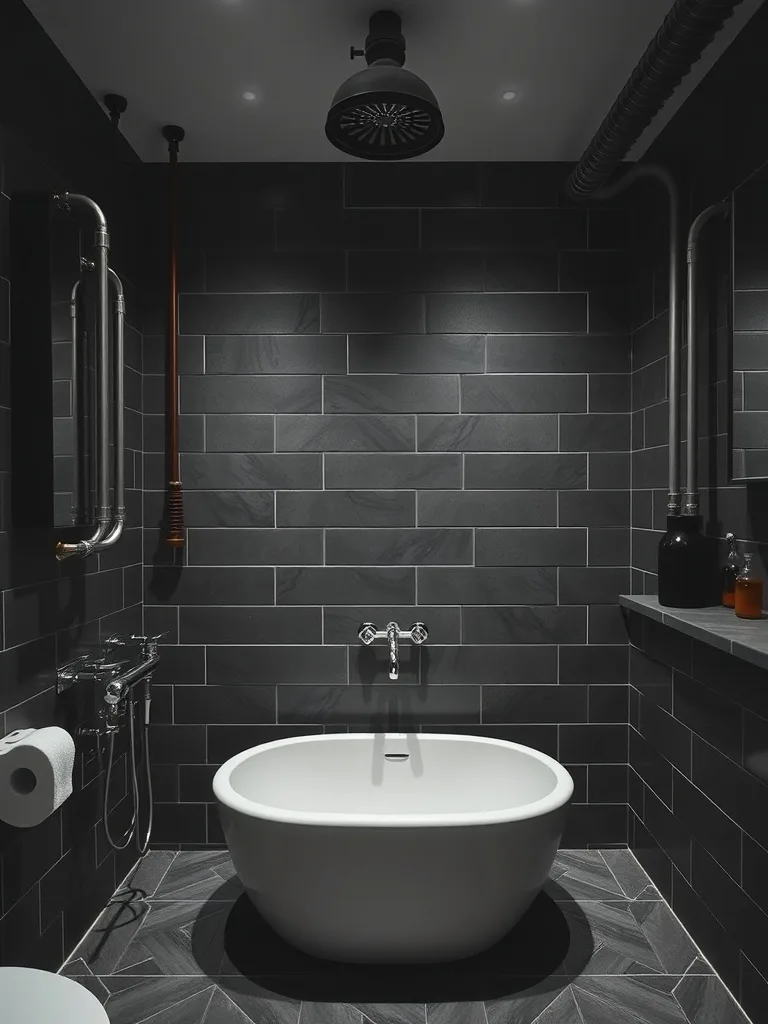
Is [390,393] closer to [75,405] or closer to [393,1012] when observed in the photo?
[75,405]

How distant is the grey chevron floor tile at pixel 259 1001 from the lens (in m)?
2.05

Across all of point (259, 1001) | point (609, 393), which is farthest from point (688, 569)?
point (259, 1001)

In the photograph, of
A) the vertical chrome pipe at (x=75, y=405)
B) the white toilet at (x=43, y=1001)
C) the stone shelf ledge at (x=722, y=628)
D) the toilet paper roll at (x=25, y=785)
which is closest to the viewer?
the white toilet at (x=43, y=1001)

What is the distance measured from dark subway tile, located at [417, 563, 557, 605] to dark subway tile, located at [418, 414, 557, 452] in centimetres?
51

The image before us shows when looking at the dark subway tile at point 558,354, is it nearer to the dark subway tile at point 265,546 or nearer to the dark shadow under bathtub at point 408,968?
the dark subway tile at point 265,546

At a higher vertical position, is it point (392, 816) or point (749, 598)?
point (749, 598)

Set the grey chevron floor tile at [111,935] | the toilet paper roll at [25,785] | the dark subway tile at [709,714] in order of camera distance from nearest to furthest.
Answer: the toilet paper roll at [25,785]
the dark subway tile at [709,714]
the grey chevron floor tile at [111,935]

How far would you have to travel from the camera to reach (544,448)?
3.02 metres

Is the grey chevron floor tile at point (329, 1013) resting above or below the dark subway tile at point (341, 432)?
below

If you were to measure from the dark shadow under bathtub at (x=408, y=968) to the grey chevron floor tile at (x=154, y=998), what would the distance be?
9 centimetres

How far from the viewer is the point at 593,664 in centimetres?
304

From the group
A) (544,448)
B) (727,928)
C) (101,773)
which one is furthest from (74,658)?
(727,928)

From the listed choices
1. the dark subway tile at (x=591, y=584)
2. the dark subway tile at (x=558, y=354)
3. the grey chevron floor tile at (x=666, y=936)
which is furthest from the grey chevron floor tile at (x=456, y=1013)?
the dark subway tile at (x=558, y=354)

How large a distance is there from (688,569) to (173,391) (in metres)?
2.06
